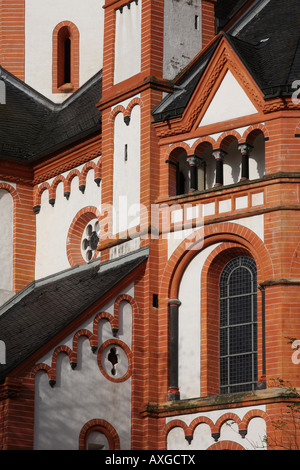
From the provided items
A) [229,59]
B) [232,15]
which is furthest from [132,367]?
[232,15]

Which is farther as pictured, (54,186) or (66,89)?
(66,89)

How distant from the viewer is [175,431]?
44.1 metres

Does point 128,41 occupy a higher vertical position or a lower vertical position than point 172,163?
higher

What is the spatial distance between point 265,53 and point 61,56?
1395 cm

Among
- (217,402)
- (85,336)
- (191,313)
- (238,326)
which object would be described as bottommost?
(217,402)

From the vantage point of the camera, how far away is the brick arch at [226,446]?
42.5m

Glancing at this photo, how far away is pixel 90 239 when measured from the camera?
51.6 meters

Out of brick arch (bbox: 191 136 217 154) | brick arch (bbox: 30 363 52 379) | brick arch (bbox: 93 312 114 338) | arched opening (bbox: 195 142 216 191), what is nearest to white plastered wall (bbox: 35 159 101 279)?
arched opening (bbox: 195 142 216 191)

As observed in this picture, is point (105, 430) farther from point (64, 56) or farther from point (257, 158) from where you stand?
point (64, 56)

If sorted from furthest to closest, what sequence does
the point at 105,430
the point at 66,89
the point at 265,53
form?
1. the point at 66,89
2. the point at 265,53
3. the point at 105,430

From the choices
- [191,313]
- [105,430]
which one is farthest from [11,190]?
[105,430]

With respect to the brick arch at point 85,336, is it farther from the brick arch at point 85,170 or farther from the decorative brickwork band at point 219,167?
the brick arch at point 85,170

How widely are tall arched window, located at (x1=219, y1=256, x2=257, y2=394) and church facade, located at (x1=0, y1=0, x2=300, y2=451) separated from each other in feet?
0.13
